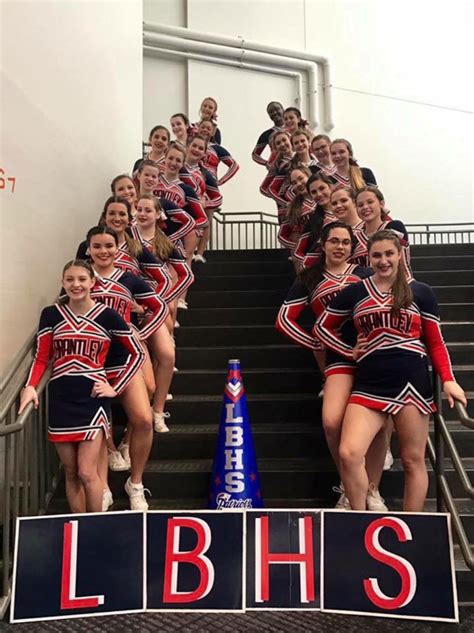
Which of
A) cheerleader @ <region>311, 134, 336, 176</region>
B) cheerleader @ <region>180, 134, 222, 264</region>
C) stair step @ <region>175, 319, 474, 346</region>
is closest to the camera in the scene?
stair step @ <region>175, 319, 474, 346</region>

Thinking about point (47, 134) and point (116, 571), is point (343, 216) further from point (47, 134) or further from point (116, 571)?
point (116, 571)

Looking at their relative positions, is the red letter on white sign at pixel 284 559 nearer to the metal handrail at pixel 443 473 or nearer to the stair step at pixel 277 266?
the metal handrail at pixel 443 473

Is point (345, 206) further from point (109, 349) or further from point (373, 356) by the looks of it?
point (109, 349)

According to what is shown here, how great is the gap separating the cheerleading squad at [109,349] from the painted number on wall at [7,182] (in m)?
0.47

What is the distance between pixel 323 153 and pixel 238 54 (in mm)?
4876

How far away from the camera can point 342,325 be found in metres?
2.57

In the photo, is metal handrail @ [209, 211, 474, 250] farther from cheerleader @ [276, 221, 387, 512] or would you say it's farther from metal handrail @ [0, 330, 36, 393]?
metal handrail @ [0, 330, 36, 393]

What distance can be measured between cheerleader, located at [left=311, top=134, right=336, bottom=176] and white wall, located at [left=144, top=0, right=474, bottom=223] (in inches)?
167

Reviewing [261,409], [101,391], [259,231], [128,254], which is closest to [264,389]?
[261,409]

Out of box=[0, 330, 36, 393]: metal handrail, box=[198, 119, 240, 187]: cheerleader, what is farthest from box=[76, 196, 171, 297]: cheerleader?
box=[198, 119, 240, 187]: cheerleader

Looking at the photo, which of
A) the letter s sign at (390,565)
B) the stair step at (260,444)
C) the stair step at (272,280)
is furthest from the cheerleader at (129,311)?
the stair step at (272,280)

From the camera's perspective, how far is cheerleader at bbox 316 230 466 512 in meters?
2.29

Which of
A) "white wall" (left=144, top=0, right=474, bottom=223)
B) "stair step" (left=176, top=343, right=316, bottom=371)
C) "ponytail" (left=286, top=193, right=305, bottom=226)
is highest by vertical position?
"white wall" (left=144, top=0, right=474, bottom=223)

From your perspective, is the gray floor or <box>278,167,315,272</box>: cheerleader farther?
<box>278,167,315,272</box>: cheerleader
